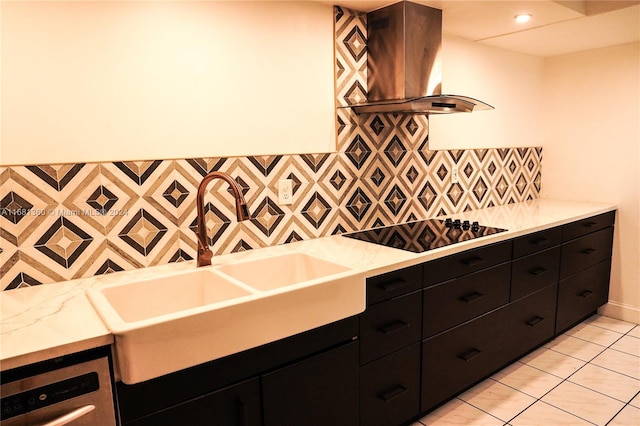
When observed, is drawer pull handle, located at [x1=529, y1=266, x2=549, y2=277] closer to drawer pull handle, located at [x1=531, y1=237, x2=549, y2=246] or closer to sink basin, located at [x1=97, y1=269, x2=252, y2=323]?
drawer pull handle, located at [x1=531, y1=237, x2=549, y2=246]

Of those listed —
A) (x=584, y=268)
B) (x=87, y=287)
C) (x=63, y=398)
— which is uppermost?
(x=87, y=287)

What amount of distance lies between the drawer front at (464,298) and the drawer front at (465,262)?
3 cm

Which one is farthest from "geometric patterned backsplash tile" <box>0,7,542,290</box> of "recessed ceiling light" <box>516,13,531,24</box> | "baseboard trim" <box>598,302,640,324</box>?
"baseboard trim" <box>598,302,640,324</box>

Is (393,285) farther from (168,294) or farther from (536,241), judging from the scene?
(536,241)

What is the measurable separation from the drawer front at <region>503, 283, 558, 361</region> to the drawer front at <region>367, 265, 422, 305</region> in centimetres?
90

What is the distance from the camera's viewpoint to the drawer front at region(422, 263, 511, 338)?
6.37ft

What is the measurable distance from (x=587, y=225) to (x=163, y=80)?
114 inches

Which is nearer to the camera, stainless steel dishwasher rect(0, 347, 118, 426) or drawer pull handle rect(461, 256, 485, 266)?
stainless steel dishwasher rect(0, 347, 118, 426)

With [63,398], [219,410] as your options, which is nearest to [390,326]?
[219,410]

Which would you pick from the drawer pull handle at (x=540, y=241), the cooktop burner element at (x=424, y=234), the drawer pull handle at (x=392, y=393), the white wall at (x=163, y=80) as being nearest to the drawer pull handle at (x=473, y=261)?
the cooktop burner element at (x=424, y=234)

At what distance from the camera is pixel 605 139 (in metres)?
3.27

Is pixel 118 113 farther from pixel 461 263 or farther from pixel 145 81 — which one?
pixel 461 263

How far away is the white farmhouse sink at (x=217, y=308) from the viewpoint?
112 centimetres

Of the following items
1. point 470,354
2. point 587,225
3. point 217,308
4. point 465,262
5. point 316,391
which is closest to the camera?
point 217,308
